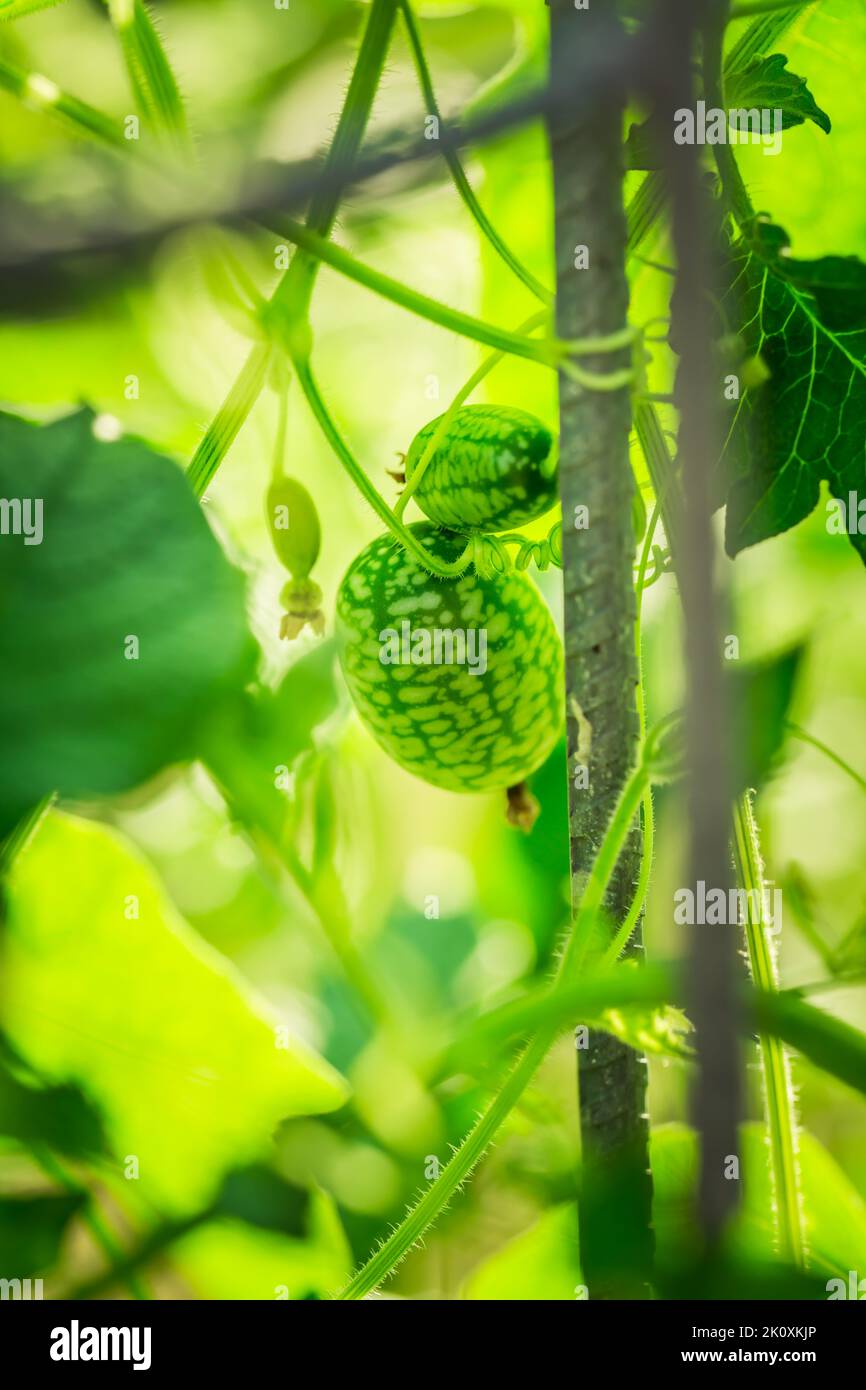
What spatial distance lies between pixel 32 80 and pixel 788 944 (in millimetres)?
611

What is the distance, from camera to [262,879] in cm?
78

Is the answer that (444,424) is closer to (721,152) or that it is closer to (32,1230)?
(721,152)

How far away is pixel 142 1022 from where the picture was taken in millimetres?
687

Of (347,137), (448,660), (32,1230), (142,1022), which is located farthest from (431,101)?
(32,1230)

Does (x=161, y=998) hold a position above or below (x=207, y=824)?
below

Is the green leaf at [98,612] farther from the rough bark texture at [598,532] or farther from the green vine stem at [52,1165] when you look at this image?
the rough bark texture at [598,532]

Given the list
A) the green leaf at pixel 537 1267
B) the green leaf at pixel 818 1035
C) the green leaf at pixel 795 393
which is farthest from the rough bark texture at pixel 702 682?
the green leaf at pixel 537 1267

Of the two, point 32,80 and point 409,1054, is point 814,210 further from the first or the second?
point 409,1054

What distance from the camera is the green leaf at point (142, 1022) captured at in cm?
67

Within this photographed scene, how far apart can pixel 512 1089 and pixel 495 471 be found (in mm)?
280

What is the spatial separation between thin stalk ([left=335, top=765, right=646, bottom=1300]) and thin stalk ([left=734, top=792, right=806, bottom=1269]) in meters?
0.08

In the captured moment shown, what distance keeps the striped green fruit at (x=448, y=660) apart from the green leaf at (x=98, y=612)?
66 mm

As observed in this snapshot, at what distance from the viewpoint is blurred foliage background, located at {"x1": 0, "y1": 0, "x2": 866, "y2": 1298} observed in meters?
0.60
